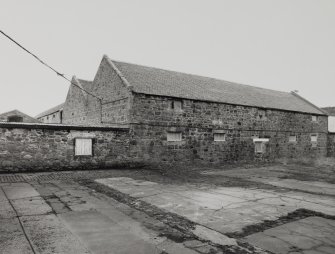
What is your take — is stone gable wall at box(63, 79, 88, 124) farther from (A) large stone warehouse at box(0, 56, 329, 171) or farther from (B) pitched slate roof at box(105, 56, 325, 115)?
(B) pitched slate roof at box(105, 56, 325, 115)

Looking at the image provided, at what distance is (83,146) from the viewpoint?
51.4 ft

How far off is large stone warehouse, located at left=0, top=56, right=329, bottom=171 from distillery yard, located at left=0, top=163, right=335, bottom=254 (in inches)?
180

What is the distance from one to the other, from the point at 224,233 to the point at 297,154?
23.6 meters

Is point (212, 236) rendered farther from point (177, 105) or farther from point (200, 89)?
point (200, 89)

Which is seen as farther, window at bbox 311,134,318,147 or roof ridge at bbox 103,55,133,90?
window at bbox 311,134,318,147

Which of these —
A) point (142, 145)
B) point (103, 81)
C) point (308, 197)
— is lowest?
point (308, 197)

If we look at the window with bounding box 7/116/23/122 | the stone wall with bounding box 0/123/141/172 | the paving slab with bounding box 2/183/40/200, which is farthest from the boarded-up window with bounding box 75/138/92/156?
the window with bounding box 7/116/23/122

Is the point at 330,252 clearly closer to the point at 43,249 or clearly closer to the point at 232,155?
the point at 43,249

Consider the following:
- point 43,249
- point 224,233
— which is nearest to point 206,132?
point 224,233

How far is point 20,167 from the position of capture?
13977 millimetres

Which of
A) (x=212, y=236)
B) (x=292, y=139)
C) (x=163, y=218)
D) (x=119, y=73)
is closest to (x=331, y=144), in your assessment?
(x=292, y=139)

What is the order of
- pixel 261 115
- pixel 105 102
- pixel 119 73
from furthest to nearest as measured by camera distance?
pixel 261 115 → pixel 105 102 → pixel 119 73

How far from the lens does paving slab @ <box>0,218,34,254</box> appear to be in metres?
4.64

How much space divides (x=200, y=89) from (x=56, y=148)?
39.2 ft
